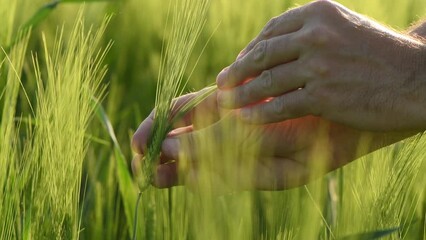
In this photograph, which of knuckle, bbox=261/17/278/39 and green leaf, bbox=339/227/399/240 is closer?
green leaf, bbox=339/227/399/240

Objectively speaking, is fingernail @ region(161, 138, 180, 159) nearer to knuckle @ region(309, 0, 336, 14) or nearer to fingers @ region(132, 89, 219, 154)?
fingers @ region(132, 89, 219, 154)

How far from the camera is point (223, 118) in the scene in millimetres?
1225

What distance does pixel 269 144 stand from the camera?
1.28m

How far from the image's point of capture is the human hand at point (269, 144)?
1.18 m

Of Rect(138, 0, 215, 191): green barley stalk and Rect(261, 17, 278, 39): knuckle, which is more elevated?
Rect(261, 17, 278, 39): knuckle

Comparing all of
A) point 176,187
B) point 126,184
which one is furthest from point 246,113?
point 126,184

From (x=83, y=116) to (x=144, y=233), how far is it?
11.9 inches

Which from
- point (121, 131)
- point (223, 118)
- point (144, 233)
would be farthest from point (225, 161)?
point (121, 131)

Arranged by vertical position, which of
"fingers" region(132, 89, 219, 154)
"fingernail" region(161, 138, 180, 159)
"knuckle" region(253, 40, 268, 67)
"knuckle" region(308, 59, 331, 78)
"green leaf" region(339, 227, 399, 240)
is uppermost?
"knuckle" region(253, 40, 268, 67)

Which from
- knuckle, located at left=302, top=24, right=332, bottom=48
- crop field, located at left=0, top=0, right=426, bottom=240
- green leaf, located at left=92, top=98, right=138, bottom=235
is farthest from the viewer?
green leaf, located at left=92, top=98, right=138, bottom=235

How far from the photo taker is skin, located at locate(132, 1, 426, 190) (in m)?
1.18

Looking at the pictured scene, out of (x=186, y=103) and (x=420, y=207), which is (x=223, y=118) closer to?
(x=186, y=103)

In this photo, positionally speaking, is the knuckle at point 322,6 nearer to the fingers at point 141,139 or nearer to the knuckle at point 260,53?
the knuckle at point 260,53

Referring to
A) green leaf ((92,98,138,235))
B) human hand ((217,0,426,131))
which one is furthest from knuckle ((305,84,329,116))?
green leaf ((92,98,138,235))
